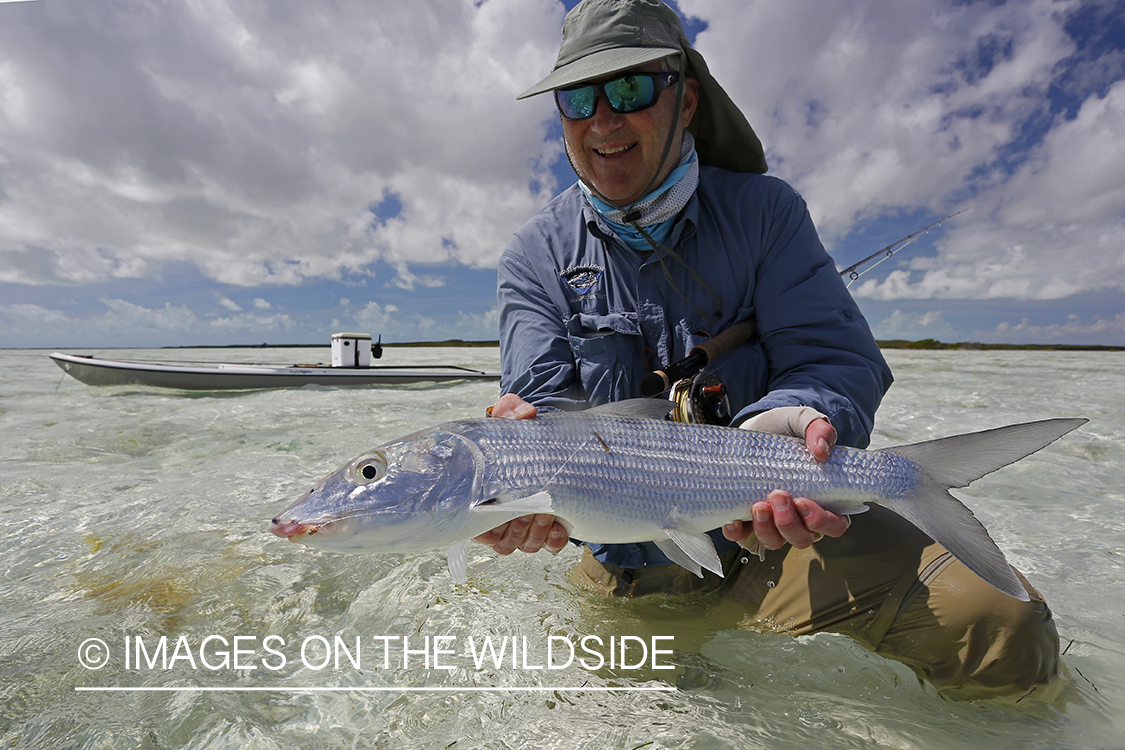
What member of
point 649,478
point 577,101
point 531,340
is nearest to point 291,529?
point 649,478

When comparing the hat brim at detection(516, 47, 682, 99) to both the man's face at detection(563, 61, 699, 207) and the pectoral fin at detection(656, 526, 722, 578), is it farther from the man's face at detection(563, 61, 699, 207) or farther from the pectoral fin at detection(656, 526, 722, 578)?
the pectoral fin at detection(656, 526, 722, 578)

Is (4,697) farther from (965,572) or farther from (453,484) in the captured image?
(965,572)

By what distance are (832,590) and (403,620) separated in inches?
91.9

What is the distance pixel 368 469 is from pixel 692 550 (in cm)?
136

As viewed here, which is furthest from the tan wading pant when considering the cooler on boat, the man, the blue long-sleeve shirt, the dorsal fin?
the cooler on boat

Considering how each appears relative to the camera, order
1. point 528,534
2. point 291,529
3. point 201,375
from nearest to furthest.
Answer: point 291,529 → point 528,534 → point 201,375

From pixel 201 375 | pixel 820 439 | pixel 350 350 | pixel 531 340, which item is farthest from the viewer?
pixel 350 350

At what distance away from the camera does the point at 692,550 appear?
8.04ft

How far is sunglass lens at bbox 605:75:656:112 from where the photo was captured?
Result: 127 inches

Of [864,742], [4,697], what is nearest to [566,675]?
[864,742]

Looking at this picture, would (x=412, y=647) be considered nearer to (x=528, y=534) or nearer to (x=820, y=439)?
(x=528, y=534)

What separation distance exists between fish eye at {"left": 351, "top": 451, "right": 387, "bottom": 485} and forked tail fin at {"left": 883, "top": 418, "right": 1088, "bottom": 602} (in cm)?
208

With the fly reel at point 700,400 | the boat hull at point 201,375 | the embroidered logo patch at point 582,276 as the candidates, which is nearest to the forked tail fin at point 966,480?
the fly reel at point 700,400

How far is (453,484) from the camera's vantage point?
2203mm
